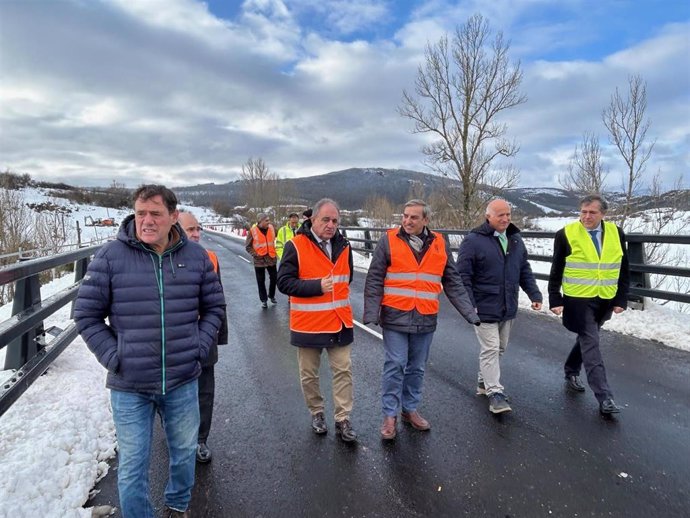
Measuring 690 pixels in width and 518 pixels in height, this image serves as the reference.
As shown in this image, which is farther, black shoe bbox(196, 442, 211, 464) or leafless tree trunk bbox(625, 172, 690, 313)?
leafless tree trunk bbox(625, 172, 690, 313)

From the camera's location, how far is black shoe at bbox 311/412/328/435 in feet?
11.0

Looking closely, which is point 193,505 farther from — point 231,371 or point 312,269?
point 231,371

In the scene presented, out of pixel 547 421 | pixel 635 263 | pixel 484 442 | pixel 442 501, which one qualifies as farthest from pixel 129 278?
pixel 635 263

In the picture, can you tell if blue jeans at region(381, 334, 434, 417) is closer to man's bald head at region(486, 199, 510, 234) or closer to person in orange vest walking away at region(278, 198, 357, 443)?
person in orange vest walking away at region(278, 198, 357, 443)

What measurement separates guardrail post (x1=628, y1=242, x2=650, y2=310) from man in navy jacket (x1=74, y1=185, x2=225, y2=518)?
6.69 metres

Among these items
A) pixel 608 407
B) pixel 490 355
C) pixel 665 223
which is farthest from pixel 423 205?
pixel 665 223

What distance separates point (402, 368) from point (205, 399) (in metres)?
1.58

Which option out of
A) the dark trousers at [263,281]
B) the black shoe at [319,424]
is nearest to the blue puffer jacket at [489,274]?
the black shoe at [319,424]

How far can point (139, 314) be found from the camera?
2088 millimetres

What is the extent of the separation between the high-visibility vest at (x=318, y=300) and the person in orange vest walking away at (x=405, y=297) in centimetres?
23

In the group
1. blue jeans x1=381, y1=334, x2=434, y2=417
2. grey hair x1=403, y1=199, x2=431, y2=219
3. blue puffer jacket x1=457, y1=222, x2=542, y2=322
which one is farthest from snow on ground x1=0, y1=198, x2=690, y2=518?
→ blue puffer jacket x1=457, y1=222, x2=542, y2=322

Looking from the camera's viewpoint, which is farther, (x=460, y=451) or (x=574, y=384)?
(x=574, y=384)

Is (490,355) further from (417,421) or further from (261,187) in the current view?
(261,187)

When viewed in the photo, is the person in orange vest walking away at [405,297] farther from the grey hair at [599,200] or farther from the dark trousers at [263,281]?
the dark trousers at [263,281]
